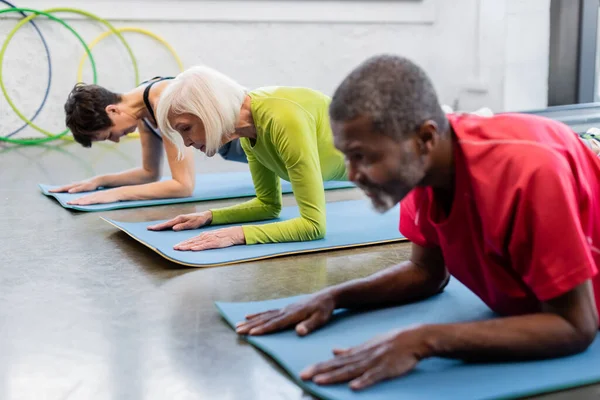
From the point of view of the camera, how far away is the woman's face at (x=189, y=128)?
283 cm

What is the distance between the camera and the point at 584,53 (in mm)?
6223

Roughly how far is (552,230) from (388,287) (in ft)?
2.08

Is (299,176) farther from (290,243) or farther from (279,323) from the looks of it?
(279,323)

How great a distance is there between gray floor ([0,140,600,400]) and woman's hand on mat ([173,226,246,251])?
119 millimetres

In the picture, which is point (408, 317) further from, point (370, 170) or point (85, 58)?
point (85, 58)

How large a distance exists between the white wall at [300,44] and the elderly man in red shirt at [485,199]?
5.25 metres

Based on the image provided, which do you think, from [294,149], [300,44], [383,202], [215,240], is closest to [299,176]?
[294,149]

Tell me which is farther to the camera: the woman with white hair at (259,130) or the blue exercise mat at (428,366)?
the woman with white hair at (259,130)

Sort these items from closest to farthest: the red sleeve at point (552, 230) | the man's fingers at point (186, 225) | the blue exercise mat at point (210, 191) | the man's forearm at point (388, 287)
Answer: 1. the red sleeve at point (552, 230)
2. the man's forearm at point (388, 287)
3. the man's fingers at point (186, 225)
4. the blue exercise mat at point (210, 191)

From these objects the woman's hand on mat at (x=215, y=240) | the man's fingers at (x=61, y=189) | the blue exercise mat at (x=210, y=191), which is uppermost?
the woman's hand on mat at (x=215, y=240)

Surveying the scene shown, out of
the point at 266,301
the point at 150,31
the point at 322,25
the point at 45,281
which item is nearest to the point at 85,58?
the point at 150,31

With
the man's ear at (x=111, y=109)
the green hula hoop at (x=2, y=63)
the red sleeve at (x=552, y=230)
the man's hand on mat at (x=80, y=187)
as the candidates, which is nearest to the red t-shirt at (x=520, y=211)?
the red sleeve at (x=552, y=230)

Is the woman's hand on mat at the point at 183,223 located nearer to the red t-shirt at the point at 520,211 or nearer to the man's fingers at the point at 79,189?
the man's fingers at the point at 79,189

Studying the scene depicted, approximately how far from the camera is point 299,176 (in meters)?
2.90
